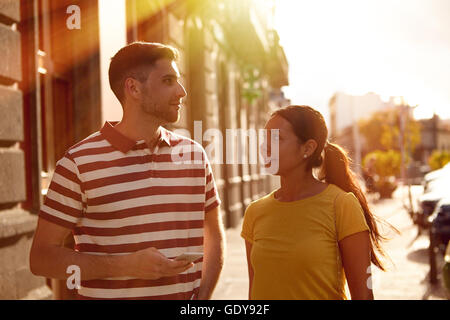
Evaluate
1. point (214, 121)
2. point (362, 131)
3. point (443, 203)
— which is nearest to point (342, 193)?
point (443, 203)

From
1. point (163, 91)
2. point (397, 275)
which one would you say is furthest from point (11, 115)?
point (397, 275)

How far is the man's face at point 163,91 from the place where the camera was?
7.50ft

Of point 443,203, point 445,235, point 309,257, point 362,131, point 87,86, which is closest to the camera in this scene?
point 309,257

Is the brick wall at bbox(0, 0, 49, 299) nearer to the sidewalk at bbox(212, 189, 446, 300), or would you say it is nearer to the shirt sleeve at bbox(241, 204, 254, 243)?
the shirt sleeve at bbox(241, 204, 254, 243)

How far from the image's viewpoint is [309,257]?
234cm

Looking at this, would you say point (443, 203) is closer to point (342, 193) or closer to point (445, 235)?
point (445, 235)

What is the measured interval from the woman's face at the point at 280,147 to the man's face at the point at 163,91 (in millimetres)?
371

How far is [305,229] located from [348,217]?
164mm

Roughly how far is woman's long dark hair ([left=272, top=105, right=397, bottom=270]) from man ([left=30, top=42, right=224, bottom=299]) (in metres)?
0.40

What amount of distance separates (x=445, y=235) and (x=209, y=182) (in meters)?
6.61

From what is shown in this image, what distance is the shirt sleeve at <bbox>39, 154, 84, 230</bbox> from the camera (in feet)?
7.02

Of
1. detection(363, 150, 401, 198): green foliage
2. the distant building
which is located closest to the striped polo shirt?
detection(363, 150, 401, 198): green foliage

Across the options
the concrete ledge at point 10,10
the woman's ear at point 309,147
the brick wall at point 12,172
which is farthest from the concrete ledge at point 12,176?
the woman's ear at point 309,147

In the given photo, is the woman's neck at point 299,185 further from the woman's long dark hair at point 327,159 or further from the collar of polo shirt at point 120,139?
the collar of polo shirt at point 120,139
